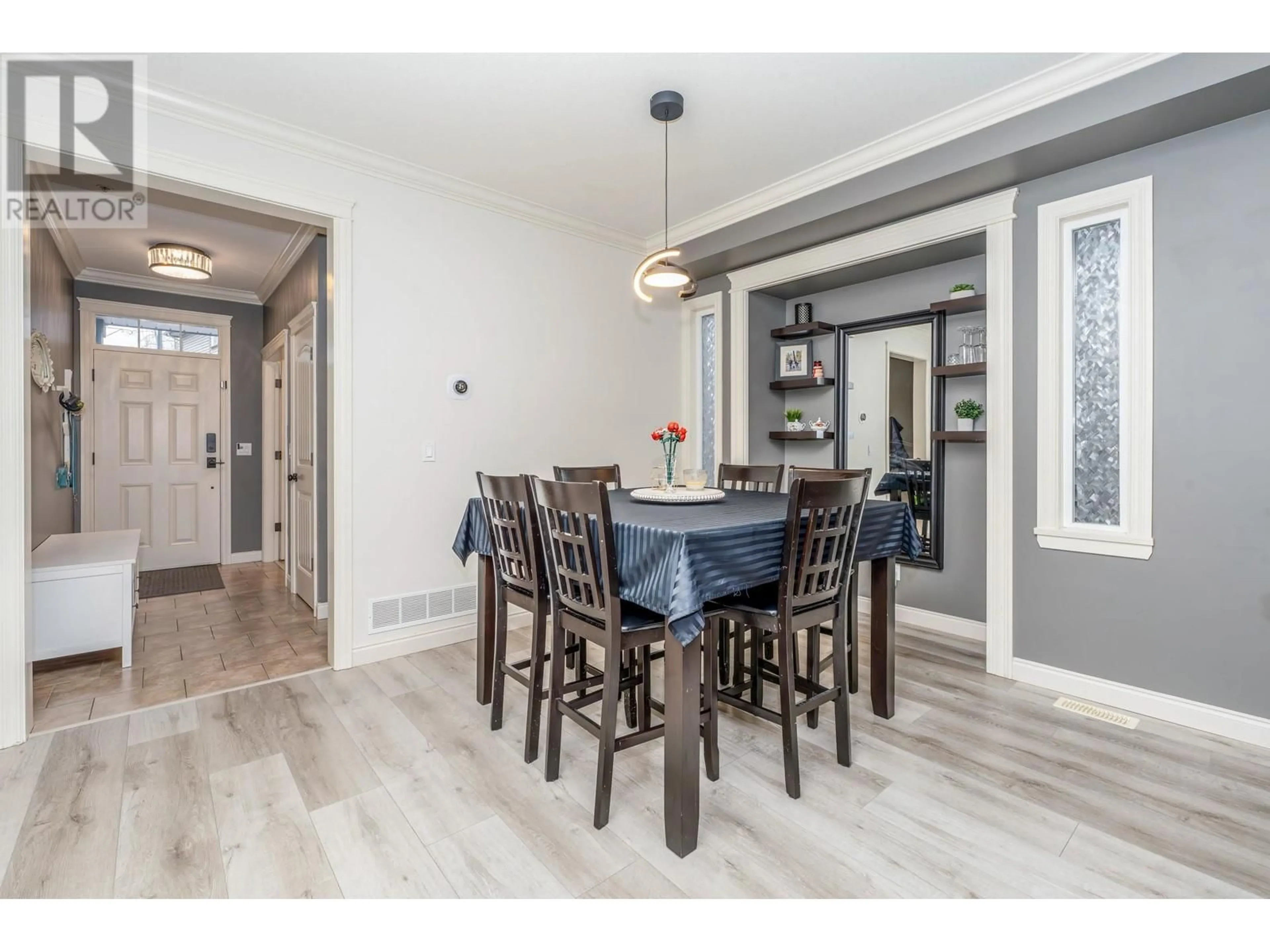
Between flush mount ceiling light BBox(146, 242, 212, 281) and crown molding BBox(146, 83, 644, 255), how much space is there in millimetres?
2179

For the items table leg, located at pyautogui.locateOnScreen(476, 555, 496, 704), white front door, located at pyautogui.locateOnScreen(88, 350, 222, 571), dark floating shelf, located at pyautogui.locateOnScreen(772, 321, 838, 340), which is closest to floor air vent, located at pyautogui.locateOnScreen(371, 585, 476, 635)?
table leg, located at pyautogui.locateOnScreen(476, 555, 496, 704)

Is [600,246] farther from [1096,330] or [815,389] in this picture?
[1096,330]

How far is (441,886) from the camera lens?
154 centimetres

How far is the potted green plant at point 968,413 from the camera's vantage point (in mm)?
3461

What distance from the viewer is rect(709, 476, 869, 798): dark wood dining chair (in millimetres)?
1901

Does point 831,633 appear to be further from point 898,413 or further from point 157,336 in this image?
point 157,336

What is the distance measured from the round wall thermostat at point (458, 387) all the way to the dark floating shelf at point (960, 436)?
2.82 meters

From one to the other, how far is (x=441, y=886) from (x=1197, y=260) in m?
3.49

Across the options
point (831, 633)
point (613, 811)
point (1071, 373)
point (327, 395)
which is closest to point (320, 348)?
point (327, 395)

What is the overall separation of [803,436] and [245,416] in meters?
5.28

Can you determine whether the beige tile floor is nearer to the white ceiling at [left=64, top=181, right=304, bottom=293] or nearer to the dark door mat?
the dark door mat

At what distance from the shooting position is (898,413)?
3.89 meters

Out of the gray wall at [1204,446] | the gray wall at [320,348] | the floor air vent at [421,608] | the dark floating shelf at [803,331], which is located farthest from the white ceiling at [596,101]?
the floor air vent at [421,608]

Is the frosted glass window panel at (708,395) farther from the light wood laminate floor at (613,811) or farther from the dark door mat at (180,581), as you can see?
the dark door mat at (180,581)
